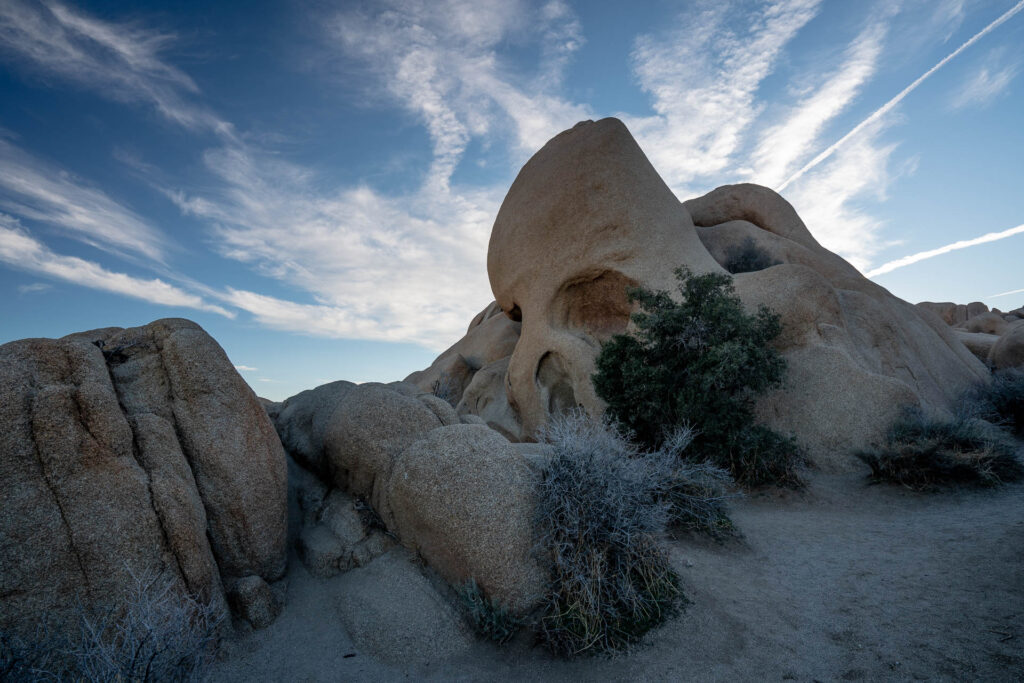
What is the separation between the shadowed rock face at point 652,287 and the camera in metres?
10.7

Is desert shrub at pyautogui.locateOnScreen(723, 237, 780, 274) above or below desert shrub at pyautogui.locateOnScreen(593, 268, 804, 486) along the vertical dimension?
above

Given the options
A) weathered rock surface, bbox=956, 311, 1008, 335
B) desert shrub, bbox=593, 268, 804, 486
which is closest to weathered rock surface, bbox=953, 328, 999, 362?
weathered rock surface, bbox=956, 311, 1008, 335

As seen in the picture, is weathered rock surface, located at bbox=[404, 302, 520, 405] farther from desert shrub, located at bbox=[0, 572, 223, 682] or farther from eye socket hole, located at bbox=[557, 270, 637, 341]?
desert shrub, located at bbox=[0, 572, 223, 682]

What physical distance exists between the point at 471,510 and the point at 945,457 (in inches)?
335

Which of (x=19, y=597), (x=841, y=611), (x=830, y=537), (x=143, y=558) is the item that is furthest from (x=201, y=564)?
(x=830, y=537)

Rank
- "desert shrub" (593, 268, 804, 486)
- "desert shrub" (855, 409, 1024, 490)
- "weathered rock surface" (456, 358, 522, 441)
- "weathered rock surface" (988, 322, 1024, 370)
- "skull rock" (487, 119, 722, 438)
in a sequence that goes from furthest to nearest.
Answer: "weathered rock surface" (988, 322, 1024, 370) < "weathered rock surface" (456, 358, 522, 441) < "skull rock" (487, 119, 722, 438) < "desert shrub" (593, 268, 804, 486) < "desert shrub" (855, 409, 1024, 490)

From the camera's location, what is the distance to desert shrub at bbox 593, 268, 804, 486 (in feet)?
30.3

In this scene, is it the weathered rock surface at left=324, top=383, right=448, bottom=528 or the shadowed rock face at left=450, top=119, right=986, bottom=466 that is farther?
the shadowed rock face at left=450, top=119, right=986, bottom=466

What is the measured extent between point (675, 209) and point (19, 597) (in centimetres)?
1598

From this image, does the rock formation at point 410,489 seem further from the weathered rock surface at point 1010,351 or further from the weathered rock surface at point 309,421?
the weathered rock surface at point 1010,351

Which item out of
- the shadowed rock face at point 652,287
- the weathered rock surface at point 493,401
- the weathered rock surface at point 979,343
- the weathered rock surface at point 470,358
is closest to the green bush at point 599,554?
the shadowed rock face at point 652,287

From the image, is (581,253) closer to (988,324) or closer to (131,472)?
(131,472)

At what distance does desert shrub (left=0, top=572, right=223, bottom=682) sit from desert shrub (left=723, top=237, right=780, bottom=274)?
17.5 metres

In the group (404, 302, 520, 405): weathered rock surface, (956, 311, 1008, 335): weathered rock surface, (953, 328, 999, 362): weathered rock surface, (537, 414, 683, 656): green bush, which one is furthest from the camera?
(956, 311, 1008, 335): weathered rock surface
